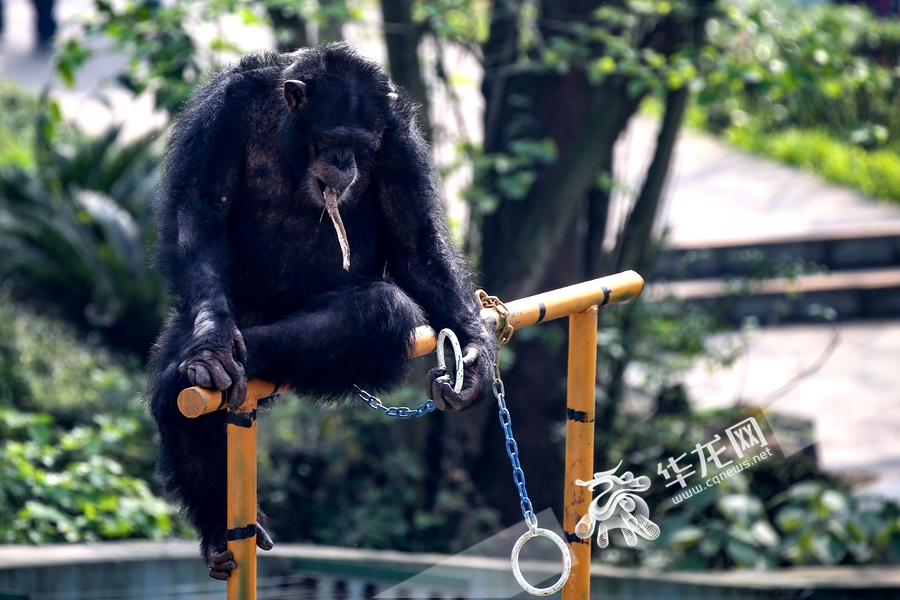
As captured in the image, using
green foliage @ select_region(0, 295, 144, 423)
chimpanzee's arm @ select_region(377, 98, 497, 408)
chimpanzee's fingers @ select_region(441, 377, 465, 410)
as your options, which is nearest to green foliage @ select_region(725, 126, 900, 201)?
green foliage @ select_region(0, 295, 144, 423)

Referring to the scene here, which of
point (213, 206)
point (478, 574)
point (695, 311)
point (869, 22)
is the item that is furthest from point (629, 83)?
point (869, 22)

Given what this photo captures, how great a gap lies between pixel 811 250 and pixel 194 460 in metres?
6.72

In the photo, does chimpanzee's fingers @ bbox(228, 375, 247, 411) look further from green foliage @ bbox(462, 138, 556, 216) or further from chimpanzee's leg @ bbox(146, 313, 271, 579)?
green foliage @ bbox(462, 138, 556, 216)

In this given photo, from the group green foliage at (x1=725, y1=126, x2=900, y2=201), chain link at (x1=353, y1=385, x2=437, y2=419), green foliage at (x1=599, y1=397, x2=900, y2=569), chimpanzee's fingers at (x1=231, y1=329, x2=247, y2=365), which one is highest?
chimpanzee's fingers at (x1=231, y1=329, x2=247, y2=365)

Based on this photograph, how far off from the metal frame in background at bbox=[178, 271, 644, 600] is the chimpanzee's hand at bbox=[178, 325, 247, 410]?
27 mm

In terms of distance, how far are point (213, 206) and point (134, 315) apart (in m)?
4.20

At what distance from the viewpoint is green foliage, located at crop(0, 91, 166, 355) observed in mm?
6969

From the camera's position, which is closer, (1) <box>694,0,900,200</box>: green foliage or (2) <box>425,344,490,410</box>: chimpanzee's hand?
(2) <box>425,344,490,410</box>: chimpanzee's hand

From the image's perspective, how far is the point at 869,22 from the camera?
13281 millimetres

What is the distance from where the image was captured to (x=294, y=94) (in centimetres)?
301

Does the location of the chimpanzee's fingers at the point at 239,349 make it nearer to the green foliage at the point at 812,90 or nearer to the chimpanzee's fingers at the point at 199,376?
the chimpanzee's fingers at the point at 199,376

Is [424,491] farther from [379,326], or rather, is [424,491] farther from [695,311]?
[379,326]

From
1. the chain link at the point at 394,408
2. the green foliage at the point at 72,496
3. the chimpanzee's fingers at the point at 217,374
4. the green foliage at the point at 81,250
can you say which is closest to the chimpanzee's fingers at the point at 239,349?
the chimpanzee's fingers at the point at 217,374

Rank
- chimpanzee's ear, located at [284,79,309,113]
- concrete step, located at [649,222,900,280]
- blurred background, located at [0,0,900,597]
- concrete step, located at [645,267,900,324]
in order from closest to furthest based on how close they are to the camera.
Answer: chimpanzee's ear, located at [284,79,309,113], blurred background, located at [0,0,900,597], concrete step, located at [645,267,900,324], concrete step, located at [649,222,900,280]
